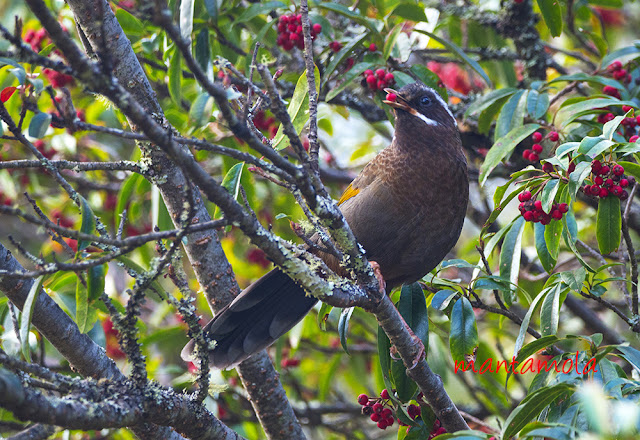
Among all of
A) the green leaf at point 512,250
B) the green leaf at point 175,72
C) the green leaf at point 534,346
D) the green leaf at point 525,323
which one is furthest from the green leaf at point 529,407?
the green leaf at point 175,72

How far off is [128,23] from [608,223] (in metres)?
2.91

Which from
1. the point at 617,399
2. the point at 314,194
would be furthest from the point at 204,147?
the point at 617,399

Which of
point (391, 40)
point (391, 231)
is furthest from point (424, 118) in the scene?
point (391, 231)

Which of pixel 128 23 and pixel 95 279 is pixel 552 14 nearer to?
pixel 128 23

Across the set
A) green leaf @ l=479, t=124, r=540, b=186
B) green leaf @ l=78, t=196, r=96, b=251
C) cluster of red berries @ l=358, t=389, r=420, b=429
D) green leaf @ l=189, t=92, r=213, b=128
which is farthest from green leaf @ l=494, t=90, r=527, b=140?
green leaf @ l=78, t=196, r=96, b=251

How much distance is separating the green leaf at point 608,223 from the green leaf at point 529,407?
2.96ft

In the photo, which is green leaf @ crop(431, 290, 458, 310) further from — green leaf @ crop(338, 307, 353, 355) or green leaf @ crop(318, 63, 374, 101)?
green leaf @ crop(318, 63, 374, 101)

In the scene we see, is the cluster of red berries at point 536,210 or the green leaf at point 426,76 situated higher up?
the green leaf at point 426,76

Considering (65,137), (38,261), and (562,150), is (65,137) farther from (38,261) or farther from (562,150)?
(562,150)

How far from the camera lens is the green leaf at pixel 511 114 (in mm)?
3598

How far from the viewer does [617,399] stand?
1.96m

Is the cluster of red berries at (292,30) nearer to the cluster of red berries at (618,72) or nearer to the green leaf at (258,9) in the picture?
the green leaf at (258,9)

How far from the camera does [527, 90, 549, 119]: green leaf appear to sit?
3.51 meters

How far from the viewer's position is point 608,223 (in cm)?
282
